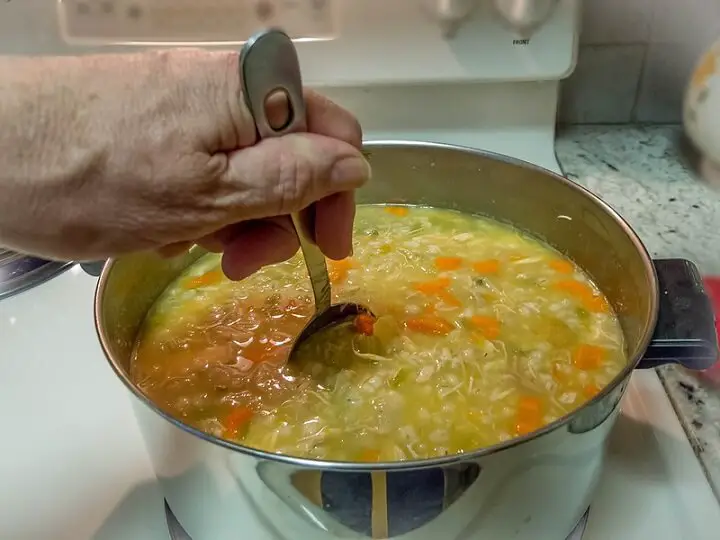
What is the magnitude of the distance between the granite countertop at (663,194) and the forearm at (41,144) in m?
0.73

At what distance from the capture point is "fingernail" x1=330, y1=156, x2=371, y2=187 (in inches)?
24.8

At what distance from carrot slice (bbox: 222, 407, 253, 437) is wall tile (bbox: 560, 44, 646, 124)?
2.99 ft

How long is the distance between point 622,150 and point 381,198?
0.48 metres

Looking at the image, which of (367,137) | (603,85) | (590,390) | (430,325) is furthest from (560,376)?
(603,85)

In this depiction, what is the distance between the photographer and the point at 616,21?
4.42 feet

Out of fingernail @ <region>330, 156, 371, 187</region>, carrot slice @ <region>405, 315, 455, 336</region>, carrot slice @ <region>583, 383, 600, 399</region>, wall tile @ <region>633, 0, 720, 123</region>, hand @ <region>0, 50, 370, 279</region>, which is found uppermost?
hand @ <region>0, 50, 370, 279</region>

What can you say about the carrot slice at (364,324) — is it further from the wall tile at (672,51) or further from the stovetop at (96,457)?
the wall tile at (672,51)

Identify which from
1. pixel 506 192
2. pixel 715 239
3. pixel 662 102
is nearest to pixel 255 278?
pixel 506 192

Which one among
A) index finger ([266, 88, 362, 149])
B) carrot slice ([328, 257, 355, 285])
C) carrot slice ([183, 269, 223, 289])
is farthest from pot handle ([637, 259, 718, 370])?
carrot slice ([183, 269, 223, 289])

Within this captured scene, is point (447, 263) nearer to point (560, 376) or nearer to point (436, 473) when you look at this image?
point (560, 376)

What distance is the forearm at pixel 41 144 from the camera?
1.77ft

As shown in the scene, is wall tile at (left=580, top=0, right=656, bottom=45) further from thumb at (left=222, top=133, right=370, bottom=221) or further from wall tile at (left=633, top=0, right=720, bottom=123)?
thumb at (left=222, top=133, right=370, bottom=221)

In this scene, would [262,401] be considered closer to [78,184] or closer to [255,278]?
[255,278]

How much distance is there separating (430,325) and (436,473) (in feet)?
1.39
